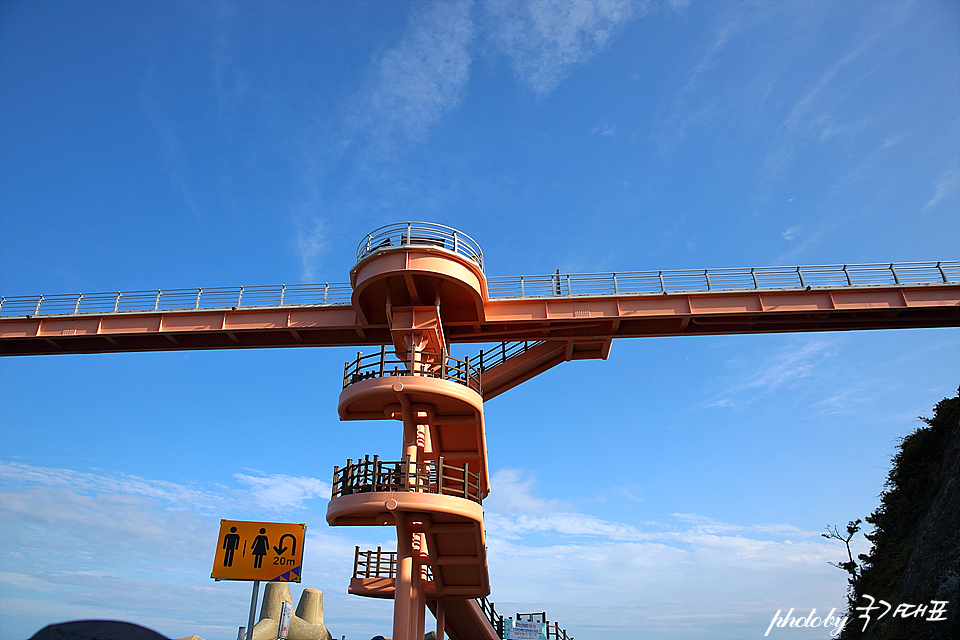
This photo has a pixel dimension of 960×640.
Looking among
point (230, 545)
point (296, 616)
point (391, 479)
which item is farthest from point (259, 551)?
point (296, 616)

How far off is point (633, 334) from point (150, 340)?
75.6 ft

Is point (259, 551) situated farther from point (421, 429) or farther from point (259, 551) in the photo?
point (421, 429)

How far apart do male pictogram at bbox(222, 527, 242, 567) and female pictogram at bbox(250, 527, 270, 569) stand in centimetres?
37

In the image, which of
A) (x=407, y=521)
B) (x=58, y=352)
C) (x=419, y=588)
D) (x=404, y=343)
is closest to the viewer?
(x=407, y=521)

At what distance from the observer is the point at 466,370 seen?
24.2 metres

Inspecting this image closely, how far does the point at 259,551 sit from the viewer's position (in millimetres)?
13273

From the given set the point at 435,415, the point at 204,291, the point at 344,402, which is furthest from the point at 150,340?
the point at 435,415

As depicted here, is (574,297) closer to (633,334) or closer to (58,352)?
(633,334)

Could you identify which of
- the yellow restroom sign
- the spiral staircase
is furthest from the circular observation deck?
the yellow restroom sign

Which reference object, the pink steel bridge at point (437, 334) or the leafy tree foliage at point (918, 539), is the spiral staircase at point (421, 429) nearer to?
the pink steel bridge at point (437, 334)

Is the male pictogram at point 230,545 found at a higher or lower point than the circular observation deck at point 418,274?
lower

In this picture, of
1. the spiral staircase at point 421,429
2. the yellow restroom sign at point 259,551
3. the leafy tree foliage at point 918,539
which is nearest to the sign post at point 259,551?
the yellow restroom sign at point 259,551

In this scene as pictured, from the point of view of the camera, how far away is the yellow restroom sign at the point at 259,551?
13.1m

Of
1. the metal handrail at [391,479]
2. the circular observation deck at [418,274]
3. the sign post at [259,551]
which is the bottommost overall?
the sign post at [259,551]
